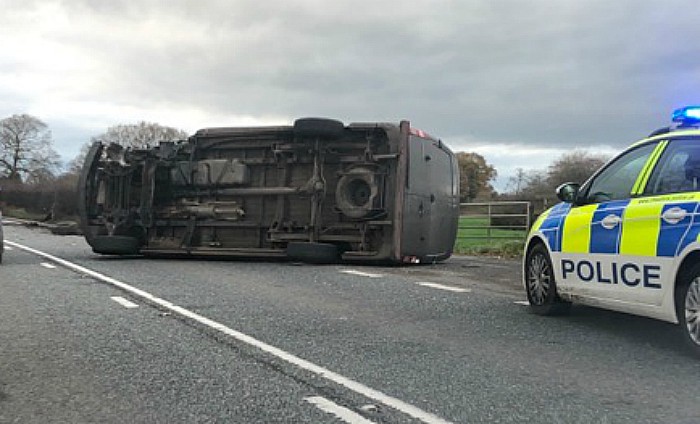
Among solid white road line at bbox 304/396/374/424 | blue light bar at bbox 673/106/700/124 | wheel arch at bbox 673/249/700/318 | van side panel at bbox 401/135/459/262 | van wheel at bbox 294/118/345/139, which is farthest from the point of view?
van wheel at bbox 294/118/345/139

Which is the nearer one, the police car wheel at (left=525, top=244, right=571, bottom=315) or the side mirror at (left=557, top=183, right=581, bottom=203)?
the side mirror at (left=557, top=183, right=581, bottom=203)

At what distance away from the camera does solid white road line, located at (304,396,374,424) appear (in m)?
3.69

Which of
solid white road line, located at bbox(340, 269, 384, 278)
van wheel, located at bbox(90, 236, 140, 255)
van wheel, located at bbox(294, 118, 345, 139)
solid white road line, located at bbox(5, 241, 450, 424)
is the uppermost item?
van wheel, located at bbox(294, 118, 345, 139)

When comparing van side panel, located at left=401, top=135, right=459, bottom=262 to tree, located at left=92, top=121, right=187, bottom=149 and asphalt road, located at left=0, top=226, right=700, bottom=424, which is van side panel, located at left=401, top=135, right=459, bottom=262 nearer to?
asphalt road, located at left=0, top=226, right=700, bottom=424

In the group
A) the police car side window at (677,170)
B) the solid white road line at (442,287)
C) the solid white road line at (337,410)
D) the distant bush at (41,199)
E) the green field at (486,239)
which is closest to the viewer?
the solid white road line at (337,410)

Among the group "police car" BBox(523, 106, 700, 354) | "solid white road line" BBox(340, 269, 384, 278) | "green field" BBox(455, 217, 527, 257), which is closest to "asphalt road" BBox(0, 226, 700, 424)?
"police car" BBox(523, 106, 700, 354)

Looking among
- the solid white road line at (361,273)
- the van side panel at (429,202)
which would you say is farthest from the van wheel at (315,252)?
→ the van side panel at (429,202)

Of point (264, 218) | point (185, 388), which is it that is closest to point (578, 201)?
point (185, 388)

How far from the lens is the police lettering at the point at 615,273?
16.9 feet

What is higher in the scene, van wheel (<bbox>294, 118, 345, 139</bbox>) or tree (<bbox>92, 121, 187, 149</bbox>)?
tree (<bbox>92, 121, 187, 149</bbox>)

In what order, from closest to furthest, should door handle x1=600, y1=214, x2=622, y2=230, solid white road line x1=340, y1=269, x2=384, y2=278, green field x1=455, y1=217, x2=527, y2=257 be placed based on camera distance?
door handle x1=600, y1=214, x2=622, y2=230 < solid white road line x1=340, y1=269, x2=384, y2=278 < green field x1=455, y1=217, x2=527, y2=257

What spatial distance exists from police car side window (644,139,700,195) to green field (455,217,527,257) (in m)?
11.4

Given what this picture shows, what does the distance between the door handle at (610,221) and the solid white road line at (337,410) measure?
2968 mm

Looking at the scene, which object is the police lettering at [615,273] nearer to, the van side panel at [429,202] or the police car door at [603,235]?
the police car door at [603,235]
